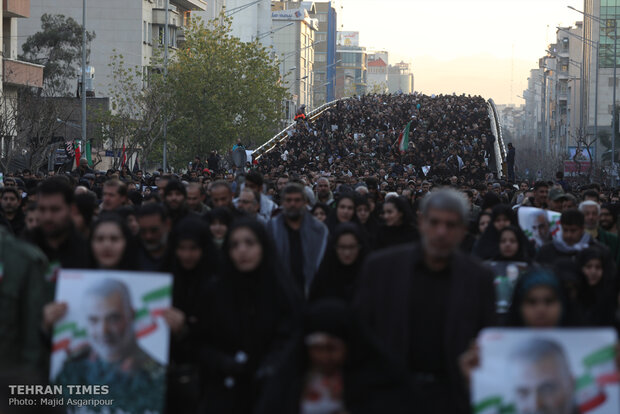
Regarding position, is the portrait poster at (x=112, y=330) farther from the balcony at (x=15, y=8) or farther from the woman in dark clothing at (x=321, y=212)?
the balcony at (x=15, y=8)

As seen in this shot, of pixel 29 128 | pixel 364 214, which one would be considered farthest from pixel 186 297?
pixel 29 128

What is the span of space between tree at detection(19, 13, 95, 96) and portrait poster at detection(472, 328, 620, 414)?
57923 mm

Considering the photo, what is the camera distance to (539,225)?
38.4ft

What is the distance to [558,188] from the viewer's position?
1502cm

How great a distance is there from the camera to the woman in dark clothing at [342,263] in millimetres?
8367

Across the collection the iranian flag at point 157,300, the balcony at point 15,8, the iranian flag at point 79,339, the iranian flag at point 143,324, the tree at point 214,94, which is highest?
the balcony at point 15,8

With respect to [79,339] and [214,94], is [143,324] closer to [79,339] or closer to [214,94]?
[79,339]

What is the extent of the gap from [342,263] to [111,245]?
2.46 meters

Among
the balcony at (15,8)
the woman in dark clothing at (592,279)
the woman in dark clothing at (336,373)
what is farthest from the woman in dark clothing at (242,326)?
the balcony at (15,8)

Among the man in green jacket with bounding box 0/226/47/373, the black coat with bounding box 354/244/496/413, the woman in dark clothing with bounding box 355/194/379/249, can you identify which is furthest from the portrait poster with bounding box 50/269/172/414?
the woman in dark clothing with bounding box 355/194/379/249

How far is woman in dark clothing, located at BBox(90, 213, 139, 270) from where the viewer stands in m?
6.58

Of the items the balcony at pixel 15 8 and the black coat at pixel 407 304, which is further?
the balcony at pixel 15 8

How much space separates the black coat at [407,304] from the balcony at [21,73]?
125ft

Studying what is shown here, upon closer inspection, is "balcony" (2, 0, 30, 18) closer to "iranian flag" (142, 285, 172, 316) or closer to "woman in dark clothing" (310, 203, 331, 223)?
"woman in dark clothing" (310, 203, 331, 223)
